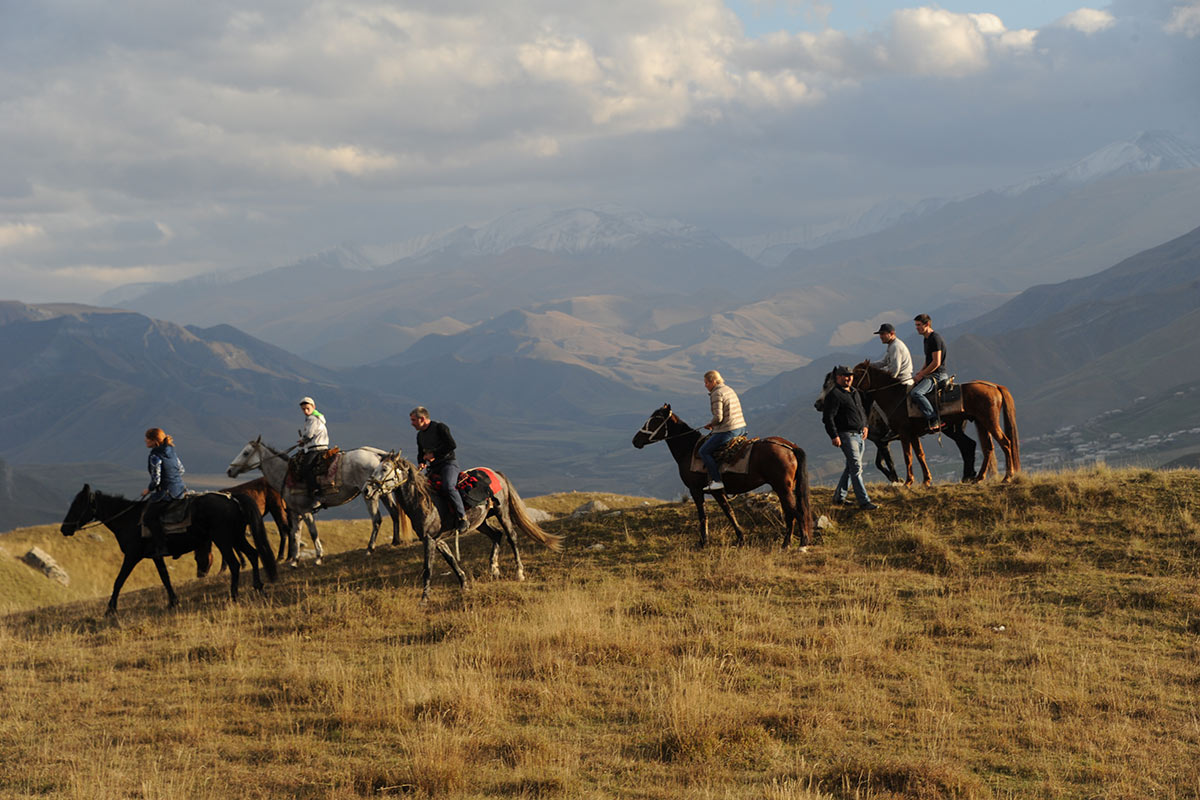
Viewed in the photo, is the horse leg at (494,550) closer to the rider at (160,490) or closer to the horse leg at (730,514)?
the horse leg at (730,514)

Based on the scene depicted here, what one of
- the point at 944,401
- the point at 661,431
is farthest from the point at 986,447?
the point at 661,431

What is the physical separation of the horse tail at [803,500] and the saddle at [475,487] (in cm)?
562

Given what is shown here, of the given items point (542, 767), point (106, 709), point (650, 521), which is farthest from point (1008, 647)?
point (106, 709)

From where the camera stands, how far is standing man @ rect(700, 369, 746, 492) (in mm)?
16875

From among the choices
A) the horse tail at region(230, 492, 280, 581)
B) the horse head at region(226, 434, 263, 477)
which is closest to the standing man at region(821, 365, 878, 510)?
the horse tail at region(230, 492, 280, 581)

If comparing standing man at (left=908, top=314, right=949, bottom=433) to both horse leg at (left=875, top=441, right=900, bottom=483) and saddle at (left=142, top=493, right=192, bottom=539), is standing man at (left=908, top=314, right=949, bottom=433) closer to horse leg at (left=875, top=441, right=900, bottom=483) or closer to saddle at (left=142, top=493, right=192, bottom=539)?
horse leg at (left=875, top=441, right=900, bottom=483)

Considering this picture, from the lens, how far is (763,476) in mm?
16844

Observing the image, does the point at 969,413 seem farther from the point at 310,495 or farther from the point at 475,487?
the point at 310,495

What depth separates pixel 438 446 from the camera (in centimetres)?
1594

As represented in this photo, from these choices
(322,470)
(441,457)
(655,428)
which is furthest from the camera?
(322,470)

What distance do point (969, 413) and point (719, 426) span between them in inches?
253

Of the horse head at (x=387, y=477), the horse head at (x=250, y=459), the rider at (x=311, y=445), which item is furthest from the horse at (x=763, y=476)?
the horse head at (x=250, y=459)

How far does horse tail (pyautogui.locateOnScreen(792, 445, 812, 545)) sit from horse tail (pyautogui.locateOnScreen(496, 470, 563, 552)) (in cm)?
476

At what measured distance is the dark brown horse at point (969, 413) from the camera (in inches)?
773
